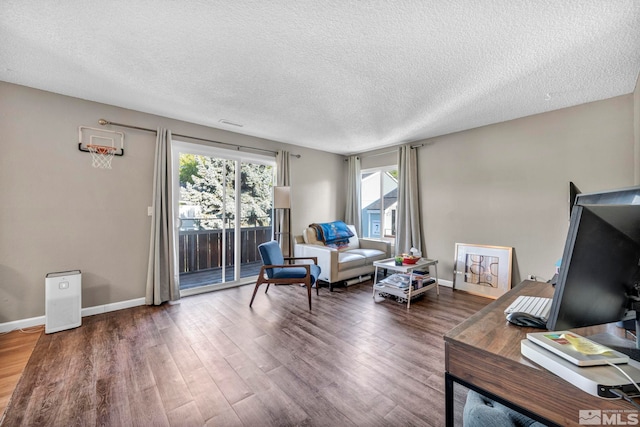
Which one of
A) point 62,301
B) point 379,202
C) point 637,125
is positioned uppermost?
point 637,125

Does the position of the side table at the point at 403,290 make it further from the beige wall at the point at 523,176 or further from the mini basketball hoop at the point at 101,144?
the mini basketball hoop at the point at 101,144

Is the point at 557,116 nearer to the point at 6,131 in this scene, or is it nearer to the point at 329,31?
the point at 329,31

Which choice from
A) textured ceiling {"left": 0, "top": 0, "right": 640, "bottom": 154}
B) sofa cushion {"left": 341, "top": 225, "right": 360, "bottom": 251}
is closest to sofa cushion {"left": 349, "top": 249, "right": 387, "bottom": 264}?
sofa cushion {"left": 341, "top": 225, "right": 360, "bottom": 251}

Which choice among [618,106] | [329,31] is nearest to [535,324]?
[329,31]

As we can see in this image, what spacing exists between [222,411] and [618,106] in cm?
468

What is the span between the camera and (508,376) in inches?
29.9

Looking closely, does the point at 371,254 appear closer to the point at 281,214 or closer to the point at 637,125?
the point at 281,214

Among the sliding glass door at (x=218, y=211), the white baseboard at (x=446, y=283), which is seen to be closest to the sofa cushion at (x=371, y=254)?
the white baseboard at (x=446, y=283)

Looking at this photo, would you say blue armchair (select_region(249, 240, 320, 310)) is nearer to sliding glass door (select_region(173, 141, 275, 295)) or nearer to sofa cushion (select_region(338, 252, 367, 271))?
sofa cushion (select_region(338, 252, 367, 271))

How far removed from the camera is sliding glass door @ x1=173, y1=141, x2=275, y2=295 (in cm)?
376

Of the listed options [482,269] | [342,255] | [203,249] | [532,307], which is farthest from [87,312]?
[482,269]

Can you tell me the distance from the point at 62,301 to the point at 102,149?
1694mm

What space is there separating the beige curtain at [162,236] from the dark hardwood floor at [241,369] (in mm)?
249

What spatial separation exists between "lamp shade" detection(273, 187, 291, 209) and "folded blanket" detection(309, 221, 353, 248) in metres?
0.66
